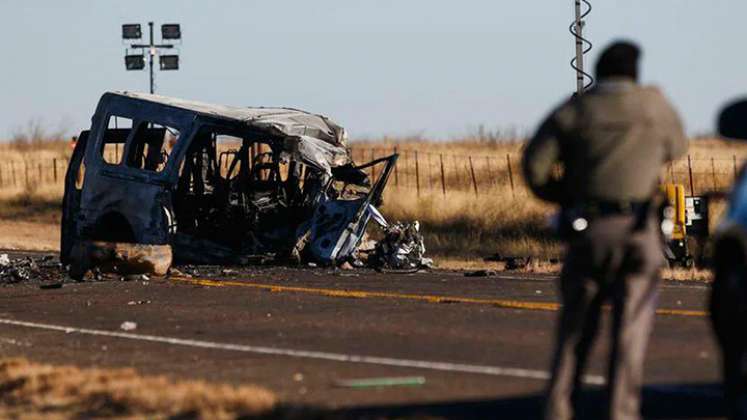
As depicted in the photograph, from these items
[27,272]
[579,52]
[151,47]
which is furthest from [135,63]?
[27,272]

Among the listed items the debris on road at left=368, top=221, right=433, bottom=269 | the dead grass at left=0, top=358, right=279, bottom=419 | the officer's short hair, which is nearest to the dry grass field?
the debris on road at left=368, top=221, right=433, bottom=269

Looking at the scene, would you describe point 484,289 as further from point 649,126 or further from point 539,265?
point 649,126

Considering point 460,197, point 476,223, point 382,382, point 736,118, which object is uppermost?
point 736,118

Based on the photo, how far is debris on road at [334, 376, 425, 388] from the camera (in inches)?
430

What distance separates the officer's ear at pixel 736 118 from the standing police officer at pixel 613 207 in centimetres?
24

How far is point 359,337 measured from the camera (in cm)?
1411

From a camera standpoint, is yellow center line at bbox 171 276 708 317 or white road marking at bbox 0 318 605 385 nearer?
white road marking at bbox 0 318 605 385

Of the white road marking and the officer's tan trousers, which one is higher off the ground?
the officer's tan trousers

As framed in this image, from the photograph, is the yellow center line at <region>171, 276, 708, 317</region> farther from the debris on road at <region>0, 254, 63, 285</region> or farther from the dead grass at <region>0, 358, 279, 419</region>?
the dead grass at <region>0, 358, 279, 419</region>

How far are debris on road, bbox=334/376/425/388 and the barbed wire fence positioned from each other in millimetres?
29324

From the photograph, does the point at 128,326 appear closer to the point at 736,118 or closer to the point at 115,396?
the point at 115,396

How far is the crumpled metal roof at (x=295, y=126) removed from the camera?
23.5 m

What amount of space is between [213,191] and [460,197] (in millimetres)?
19077

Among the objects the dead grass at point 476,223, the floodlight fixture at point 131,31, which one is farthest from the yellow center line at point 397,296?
the floodlight fixture at point 131,31
